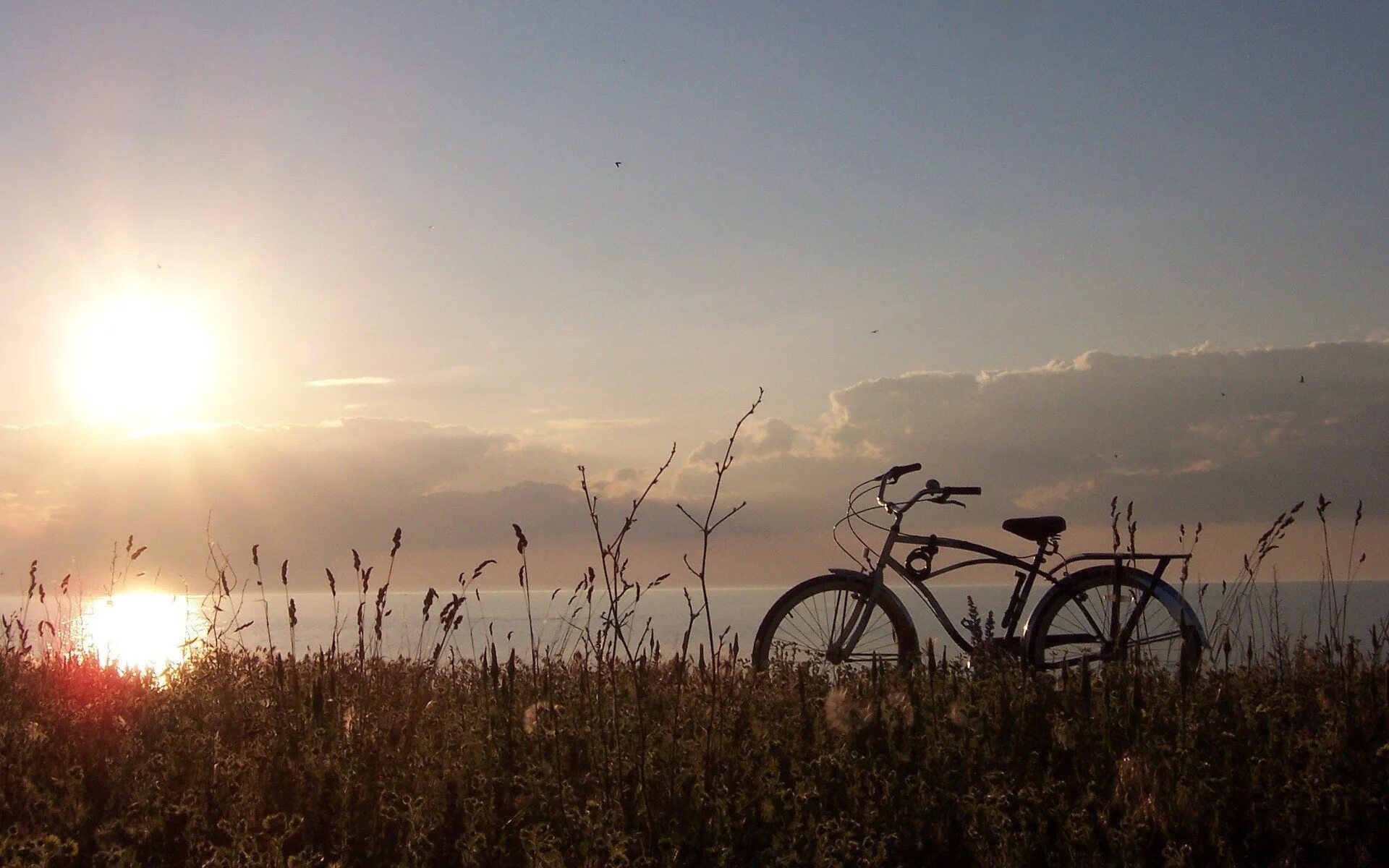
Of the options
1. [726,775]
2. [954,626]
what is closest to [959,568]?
[954,626]

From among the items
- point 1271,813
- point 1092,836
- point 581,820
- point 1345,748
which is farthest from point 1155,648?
point 581,820

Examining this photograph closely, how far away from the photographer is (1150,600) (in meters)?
8.17

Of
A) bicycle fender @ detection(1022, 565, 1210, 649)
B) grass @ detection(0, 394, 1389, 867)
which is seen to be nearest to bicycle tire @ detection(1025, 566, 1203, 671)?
bicycle fender @ detection(1022, 565, 1210, 649)

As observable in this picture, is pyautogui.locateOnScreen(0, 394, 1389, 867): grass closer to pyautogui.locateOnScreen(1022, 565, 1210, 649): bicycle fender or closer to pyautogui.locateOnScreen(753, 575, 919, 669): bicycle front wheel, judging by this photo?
pyautogui.locateOnScreen(1022, 565, 1210, 649): bicycle fender

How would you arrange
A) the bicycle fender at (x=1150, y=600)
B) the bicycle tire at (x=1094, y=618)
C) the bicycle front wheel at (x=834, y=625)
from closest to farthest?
the bicycle fender at (x=1150, y=600) < the bicycle tire at (x=1094, y=618) < the bicycle front wheel at (x=834, y=625)

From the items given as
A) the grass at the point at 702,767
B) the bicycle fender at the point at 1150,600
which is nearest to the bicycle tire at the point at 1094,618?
the bicycle fender at the point at 1150,600

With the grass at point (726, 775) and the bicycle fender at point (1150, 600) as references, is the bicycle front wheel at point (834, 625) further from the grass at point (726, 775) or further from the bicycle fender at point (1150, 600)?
the grass at point (726, 775)

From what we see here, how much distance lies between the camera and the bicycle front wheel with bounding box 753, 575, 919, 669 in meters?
9.06

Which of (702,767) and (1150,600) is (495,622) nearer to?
(702,767)

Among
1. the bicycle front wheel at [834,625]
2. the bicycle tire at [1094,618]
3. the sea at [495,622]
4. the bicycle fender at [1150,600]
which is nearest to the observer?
the sea at [495,622]

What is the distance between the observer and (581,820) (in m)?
4.21

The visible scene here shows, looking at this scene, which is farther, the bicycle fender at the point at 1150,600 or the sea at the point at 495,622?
the bicycle fender at the point at 1150,600

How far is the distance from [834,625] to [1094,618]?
2.05m

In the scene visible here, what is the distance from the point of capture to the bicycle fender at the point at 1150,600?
8.00 metres
